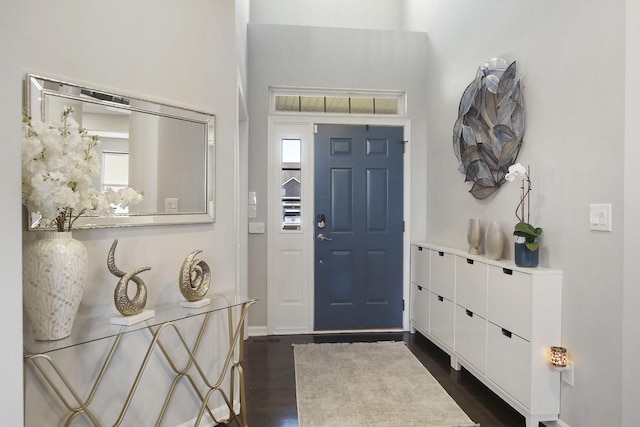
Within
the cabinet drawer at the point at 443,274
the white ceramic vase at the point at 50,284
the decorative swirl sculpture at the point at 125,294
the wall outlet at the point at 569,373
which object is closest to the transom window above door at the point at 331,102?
the cabinet drawer at the point at 443,274

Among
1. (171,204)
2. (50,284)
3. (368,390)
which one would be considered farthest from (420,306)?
(50,284)

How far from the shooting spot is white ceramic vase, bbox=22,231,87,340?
1.39 meters

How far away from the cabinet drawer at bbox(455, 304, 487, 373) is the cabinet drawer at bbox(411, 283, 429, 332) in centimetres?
64

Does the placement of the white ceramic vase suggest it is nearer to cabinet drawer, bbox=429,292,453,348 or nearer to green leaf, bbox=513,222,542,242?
green leaf, bbox=513,222,542,242

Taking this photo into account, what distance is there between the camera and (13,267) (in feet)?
3.70

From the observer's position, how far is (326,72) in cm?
406

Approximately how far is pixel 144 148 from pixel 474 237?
2239mm

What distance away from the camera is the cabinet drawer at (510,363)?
2.21m

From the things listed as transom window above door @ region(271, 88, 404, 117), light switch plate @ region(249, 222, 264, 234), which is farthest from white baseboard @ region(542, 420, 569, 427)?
transom window above door @ region(271, 88, 404, 117)

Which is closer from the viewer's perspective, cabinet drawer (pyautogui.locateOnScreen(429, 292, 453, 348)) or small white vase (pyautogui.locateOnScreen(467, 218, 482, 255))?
small white vase (pyautogui.locateOnScreen(467, 218, 482, 255))

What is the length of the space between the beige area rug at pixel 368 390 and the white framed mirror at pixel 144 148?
52.4 inches

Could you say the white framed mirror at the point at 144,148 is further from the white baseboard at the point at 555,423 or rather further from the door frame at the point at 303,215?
the white baseboard at the point at 555,423

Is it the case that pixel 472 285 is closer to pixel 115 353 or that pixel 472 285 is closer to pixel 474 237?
pixel 474 237

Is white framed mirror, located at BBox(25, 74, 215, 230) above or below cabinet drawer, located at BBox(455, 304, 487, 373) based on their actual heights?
above
